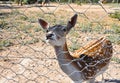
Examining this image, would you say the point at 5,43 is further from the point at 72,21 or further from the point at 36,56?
the point at 72,21

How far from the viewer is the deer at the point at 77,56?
9.59 feet

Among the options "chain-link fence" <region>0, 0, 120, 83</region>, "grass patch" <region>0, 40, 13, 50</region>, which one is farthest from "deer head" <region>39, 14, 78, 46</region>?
"grass patch" <region>0, 40, 13, 50</region>

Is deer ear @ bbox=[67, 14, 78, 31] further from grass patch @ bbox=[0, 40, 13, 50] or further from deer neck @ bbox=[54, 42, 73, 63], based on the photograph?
grass patch @ bbox=[0, 40, 13, 50]

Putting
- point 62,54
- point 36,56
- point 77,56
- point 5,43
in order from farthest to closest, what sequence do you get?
point 5,43 < point 36,56 < point 77,56 < point 62,54

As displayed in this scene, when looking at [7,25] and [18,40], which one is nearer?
[18,40]

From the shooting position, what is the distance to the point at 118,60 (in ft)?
14.6

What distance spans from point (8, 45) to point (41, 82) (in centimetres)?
151

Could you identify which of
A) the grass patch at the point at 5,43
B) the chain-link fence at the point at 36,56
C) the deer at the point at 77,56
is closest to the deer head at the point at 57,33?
the deer at the point at 77,56

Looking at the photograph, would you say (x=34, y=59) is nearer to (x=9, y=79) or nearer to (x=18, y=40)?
(x=9, y=79)

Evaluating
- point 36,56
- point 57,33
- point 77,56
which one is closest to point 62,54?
point 57,33

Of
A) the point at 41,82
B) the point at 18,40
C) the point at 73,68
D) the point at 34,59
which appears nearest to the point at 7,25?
the point at 18,40

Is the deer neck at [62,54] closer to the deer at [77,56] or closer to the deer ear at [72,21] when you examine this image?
the deer at [77,56]

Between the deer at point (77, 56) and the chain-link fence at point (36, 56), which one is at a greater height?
the deer at point (77, 56)

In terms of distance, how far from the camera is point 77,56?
358 centimetres
